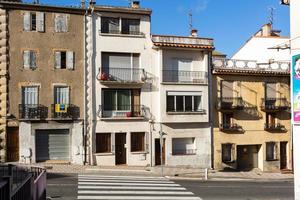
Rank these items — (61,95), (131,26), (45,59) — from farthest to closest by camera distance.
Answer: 1. (131,26)
2. (61,95)
3. (45,59)

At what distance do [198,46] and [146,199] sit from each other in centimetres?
1580

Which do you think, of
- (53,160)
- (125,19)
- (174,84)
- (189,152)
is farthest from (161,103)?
(53,160)

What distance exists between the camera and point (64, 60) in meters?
27.8

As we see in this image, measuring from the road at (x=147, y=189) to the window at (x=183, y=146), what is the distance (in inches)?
285

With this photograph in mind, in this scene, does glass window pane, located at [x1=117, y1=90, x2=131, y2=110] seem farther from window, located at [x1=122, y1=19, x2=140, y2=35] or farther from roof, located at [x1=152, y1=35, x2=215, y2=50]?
window, located at [x1=122, y1=19, x2=140, y2=35]

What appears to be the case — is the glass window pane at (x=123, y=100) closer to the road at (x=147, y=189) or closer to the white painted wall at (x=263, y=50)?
the road at (x=147, y=189)

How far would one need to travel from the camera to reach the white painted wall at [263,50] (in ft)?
120

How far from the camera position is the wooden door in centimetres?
2662

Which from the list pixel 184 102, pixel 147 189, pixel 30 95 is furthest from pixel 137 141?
pixel 147 189

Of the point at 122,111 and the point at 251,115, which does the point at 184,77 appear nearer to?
the point at 122,111

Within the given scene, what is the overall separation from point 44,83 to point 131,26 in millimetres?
7368

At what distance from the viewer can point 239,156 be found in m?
32.3

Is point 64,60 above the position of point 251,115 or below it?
above

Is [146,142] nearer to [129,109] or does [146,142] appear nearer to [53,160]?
[129,109]
